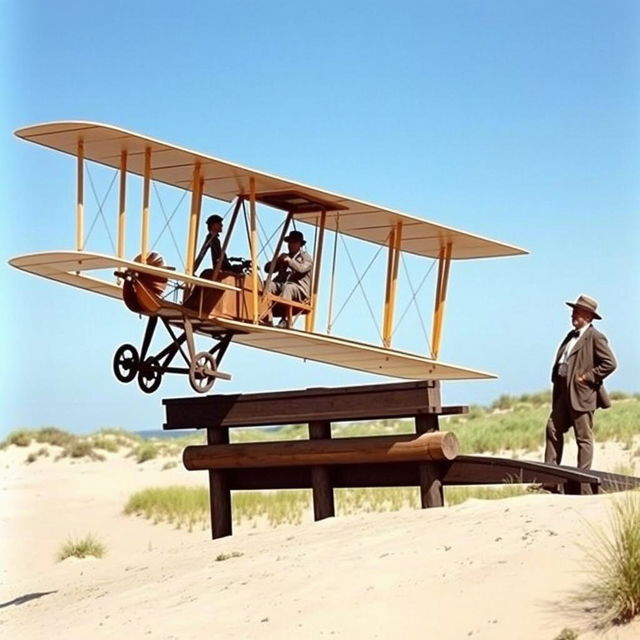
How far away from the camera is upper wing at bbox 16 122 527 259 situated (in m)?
13.8

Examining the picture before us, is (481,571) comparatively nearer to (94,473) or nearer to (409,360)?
(409,360)

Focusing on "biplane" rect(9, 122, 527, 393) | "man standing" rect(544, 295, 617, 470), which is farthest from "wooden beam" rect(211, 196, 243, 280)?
"man standing" rect(544, 295, 617, 470)

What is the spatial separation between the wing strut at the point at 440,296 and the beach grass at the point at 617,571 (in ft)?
31.2

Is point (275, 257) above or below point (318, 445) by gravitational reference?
above

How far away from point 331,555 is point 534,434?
23.7 metres

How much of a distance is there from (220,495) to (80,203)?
3.90 meters

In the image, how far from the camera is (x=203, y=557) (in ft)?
40.3

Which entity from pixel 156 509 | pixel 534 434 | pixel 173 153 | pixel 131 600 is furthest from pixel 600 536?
pixel 534 434

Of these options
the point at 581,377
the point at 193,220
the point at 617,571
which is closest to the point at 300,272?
the point at 193,220

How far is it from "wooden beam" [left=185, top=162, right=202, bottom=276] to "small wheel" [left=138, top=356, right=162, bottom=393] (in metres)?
1.28

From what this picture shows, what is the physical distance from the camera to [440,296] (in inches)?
711

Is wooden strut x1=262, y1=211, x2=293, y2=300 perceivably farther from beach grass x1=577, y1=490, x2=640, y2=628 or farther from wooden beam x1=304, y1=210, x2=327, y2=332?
beach grass x1=577, y1=490, x2=640, y2=628

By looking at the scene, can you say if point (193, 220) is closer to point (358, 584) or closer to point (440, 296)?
point (440, 296)

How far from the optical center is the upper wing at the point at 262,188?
13.8 m
